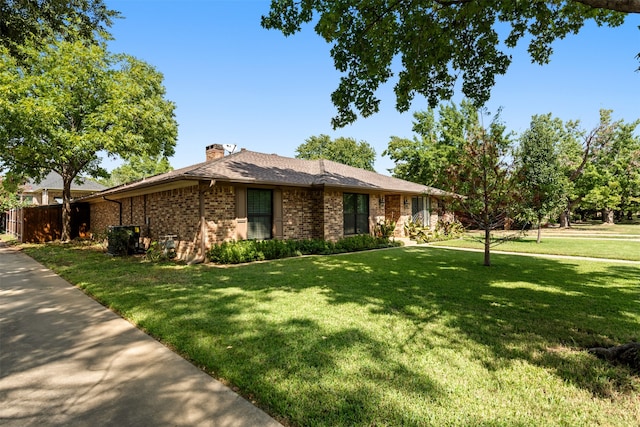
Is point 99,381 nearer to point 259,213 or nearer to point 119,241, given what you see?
point 259,213

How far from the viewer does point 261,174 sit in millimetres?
12148

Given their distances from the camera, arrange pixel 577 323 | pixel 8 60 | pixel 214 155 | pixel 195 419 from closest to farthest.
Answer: pixel 195 419 < pixel 577 323 < pixel 8 60 < pixel 214 155

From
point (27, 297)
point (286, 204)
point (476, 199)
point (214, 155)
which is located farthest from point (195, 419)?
point (214, 155)

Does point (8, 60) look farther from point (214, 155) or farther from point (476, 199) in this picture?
point (476, 199)

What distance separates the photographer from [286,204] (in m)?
12.7

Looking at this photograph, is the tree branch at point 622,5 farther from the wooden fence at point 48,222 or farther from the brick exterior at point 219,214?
the wooden fence at point 48,222

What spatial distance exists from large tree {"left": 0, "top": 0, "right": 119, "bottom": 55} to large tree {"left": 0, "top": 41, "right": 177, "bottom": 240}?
7755mm

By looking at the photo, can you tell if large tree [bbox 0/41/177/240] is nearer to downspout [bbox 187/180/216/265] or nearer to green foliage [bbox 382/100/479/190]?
downspout [bbox 187/180/216/265]

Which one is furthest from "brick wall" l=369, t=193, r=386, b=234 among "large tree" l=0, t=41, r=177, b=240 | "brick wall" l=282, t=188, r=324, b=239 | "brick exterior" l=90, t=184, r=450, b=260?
"large tree" l=0, t=41, r=177, b=240

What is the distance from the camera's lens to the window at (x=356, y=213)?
14.9 m

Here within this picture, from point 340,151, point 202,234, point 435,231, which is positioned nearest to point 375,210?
point 435,231

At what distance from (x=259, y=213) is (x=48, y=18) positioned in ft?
24.8

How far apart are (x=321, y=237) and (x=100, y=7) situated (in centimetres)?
979

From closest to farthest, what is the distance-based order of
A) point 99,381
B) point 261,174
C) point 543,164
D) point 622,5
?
point 622,5 < point 99,381 < point 261,174 < point 543,164
